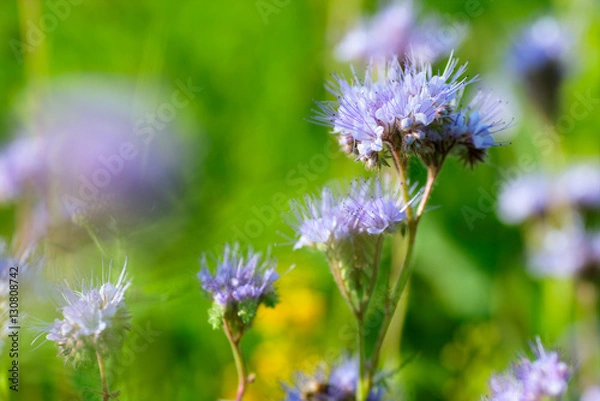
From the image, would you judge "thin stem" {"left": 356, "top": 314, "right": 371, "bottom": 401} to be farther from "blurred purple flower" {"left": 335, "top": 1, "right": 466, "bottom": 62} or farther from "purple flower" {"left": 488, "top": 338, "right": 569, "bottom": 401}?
"blurred purple flower" {"left": 335, "top": 1, "right": 466, "bottom": 62}

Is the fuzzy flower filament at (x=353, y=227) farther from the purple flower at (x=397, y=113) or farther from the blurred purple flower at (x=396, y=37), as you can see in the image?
the blurred purple flower at (x=396, y=37)

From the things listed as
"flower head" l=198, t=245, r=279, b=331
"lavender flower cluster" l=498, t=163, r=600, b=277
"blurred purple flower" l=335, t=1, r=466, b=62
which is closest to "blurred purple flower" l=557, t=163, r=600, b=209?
"lavender flower cluster" l=498, t=163, r=600, b=277

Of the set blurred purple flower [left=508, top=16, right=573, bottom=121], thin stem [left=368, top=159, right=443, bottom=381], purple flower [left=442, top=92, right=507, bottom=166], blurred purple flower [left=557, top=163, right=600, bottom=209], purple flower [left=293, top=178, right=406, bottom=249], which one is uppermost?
blurred purple flower [left=508, top=16, right=573, bottom=121]

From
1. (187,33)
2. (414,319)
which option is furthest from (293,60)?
(414,319)

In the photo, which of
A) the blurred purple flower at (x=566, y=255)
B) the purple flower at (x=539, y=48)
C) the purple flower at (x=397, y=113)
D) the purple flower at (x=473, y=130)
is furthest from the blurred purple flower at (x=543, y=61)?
the purple flower at (x=397, y=113)

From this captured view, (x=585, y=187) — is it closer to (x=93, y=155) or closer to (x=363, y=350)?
(x=93, y=155)

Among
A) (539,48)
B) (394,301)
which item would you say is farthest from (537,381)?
(539,48)
